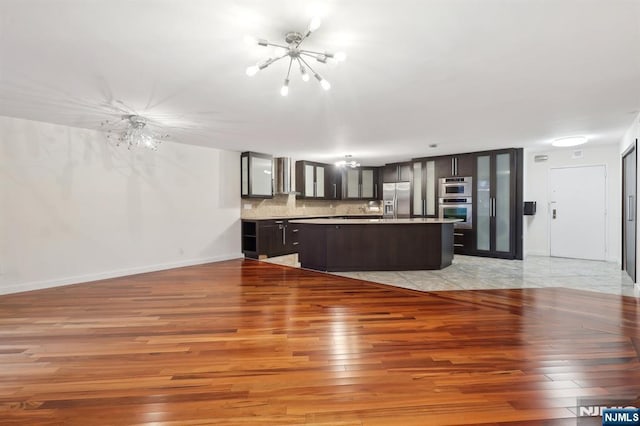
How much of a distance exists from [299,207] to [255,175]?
76.6 inches

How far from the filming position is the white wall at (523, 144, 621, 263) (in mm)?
6242

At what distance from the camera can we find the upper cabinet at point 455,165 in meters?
7.18

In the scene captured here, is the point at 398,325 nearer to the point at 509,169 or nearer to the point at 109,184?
the point at 109,184

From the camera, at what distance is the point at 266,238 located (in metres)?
6.92

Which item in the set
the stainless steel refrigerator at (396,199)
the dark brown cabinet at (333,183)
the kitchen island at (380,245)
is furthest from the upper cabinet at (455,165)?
the dark brown cabinet at (333,183)

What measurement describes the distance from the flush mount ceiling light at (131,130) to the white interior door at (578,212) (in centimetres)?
829

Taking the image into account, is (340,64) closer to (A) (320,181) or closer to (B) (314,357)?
(B) (314,357)

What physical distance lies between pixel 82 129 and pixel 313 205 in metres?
5.65

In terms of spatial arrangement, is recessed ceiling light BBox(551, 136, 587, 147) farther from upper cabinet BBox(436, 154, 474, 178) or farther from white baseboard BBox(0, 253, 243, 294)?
white baseboard BBox(0, 253, 243, 294)

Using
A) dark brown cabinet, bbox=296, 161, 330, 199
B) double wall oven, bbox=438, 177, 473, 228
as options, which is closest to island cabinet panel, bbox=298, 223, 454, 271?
double wall oven, bbox=438, 177, 473, 228

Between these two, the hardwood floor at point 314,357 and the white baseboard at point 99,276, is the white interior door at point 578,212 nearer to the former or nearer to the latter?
the hardwood floor at point 314,357

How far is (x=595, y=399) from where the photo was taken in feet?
5.88

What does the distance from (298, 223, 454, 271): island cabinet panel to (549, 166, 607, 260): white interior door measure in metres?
3.51

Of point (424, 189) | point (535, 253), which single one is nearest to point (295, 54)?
point (424, 189)
